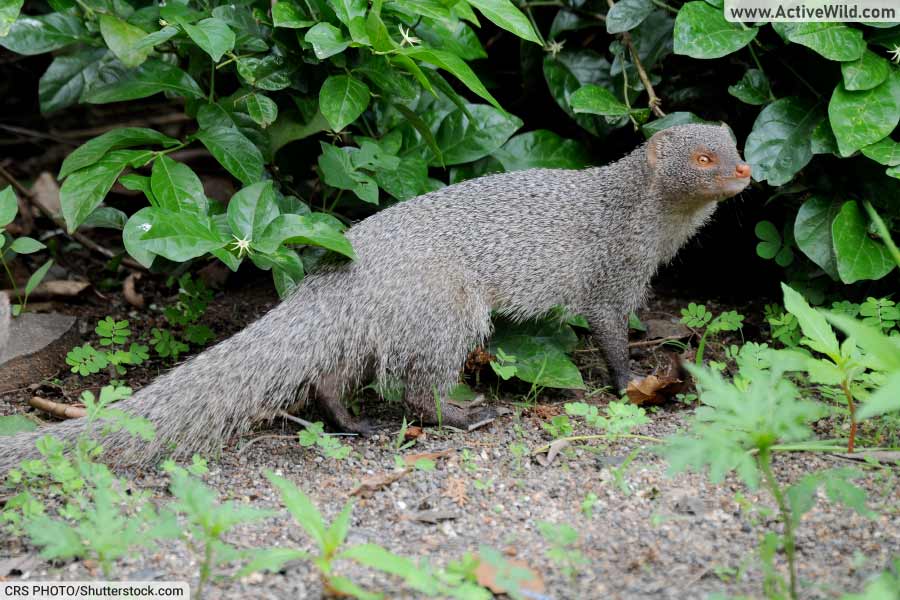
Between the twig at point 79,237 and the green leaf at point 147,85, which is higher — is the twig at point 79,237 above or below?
below

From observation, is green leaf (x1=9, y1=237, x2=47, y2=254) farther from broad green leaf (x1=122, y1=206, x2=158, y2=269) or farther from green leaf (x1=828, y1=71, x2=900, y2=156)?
green leaf (x1=828, y1=71, x2=900, y2=156)

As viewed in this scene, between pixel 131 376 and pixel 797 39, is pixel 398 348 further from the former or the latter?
pixel 797 39

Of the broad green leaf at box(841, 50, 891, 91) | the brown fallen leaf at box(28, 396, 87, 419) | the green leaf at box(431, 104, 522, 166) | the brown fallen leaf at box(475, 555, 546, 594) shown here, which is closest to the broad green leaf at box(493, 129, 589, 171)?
the green leaf at box(431, 104, 522, 166)

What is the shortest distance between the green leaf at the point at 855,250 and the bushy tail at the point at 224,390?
216 centimetres

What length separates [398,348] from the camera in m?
3.54

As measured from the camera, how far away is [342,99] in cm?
350

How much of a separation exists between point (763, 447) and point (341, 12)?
218cm

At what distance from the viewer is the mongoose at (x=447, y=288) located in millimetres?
3328

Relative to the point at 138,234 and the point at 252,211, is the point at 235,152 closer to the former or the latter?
the point at 252,211

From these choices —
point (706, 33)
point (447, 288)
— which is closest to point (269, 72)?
point (447, 288)

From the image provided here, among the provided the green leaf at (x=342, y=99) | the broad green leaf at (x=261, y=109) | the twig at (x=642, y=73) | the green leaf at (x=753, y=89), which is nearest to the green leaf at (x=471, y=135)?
the twig at (x=642, y=73)

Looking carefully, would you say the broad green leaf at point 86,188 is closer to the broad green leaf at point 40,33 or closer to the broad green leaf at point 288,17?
the broad green leaf at point 40,33

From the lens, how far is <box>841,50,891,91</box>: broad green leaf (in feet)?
12.0

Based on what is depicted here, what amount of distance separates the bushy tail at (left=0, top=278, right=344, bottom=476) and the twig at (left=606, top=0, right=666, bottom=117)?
1838 millimetres
